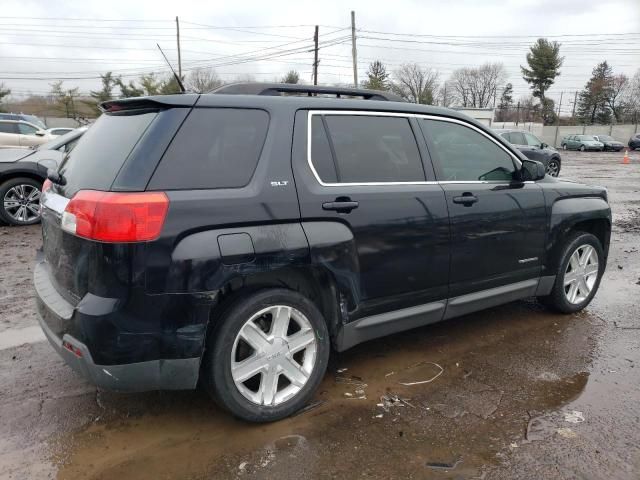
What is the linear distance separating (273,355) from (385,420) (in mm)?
763

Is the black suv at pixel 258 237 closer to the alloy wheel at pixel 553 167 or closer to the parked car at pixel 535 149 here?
the parked car at pixel 535 149

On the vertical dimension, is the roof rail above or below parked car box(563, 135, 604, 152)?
above

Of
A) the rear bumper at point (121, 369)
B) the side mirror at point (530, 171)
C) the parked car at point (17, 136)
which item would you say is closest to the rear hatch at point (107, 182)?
the rear bumper at point (121, 369)

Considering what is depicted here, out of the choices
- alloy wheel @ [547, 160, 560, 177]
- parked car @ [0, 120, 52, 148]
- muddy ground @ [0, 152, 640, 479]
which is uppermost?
parked car @ [0, 120, 52, 148]

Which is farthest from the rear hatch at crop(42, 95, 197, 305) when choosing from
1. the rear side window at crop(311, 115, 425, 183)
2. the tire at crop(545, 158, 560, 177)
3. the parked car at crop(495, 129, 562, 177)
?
the tire at crop(545, 158, 560, 177)

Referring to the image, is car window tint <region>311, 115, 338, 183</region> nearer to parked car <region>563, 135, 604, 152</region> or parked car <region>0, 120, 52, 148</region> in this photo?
parked car <region>0, 120, 52, 148</region>

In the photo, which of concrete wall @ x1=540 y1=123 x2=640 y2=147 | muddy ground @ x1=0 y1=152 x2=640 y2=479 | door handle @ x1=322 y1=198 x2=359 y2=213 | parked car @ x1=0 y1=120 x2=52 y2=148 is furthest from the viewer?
concrete wall @ x1=540 y1=123 x2=640 y2=147

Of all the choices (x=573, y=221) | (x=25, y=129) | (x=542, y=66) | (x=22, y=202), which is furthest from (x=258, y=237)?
(x=542, y=66)

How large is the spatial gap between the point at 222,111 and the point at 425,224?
1496mm

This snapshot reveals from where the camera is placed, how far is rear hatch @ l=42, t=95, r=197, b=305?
239cm

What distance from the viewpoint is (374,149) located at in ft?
10.9

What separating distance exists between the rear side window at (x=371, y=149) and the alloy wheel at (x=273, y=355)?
862 mm

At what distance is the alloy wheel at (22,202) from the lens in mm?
A: 7855

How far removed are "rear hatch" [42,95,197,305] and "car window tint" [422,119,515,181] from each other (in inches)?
71.1
